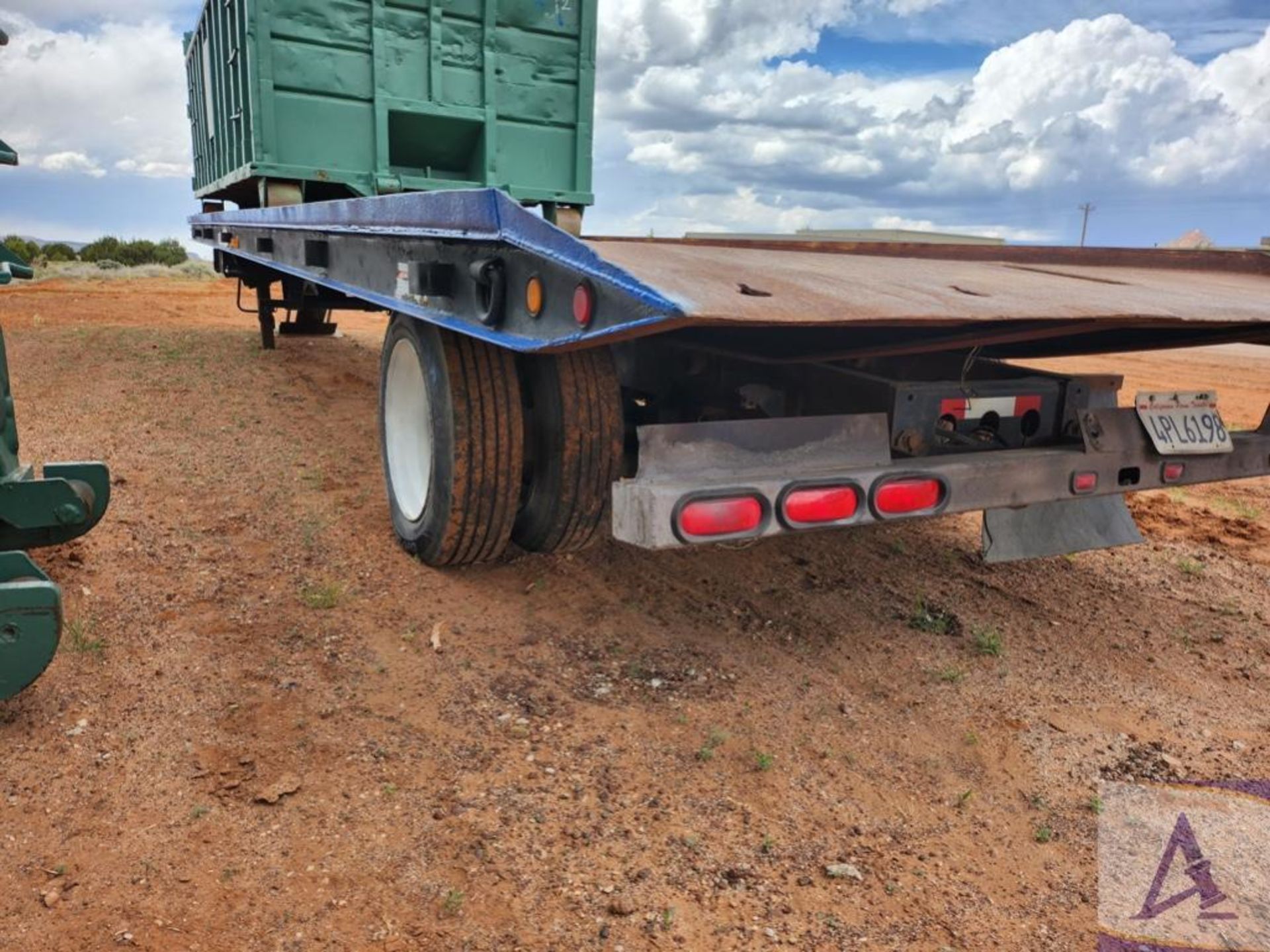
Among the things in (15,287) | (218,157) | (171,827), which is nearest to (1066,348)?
(171,827)

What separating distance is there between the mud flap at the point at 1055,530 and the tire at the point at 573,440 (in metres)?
1.41

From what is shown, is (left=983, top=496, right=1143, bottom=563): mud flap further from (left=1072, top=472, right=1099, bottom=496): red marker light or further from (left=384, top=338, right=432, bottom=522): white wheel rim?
(left=384, top=338, right=432, bottom=522): white wheel rim

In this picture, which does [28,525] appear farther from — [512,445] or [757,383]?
[757,383]

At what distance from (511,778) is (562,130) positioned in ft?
19.3

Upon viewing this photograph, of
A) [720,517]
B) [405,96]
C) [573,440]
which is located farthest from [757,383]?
[405,96]

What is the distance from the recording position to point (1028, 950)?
75.1 inches

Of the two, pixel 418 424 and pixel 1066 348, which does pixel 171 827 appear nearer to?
pixel 418 424

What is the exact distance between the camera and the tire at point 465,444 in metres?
3.20

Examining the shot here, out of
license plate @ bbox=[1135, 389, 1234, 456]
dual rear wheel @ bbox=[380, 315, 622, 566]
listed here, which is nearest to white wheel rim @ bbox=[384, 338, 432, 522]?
dual rear wheel @ bbox=[380, 315, 622, 566]

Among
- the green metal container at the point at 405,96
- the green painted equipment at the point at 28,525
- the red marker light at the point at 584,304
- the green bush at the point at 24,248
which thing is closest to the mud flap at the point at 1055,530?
the red marker light at the point at 584,304

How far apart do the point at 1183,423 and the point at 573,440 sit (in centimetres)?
212

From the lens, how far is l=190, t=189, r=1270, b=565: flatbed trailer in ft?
7.67

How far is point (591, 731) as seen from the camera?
263 centimetres

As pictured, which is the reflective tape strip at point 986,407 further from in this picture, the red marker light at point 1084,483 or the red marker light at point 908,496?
the red marker light at point 908,496
